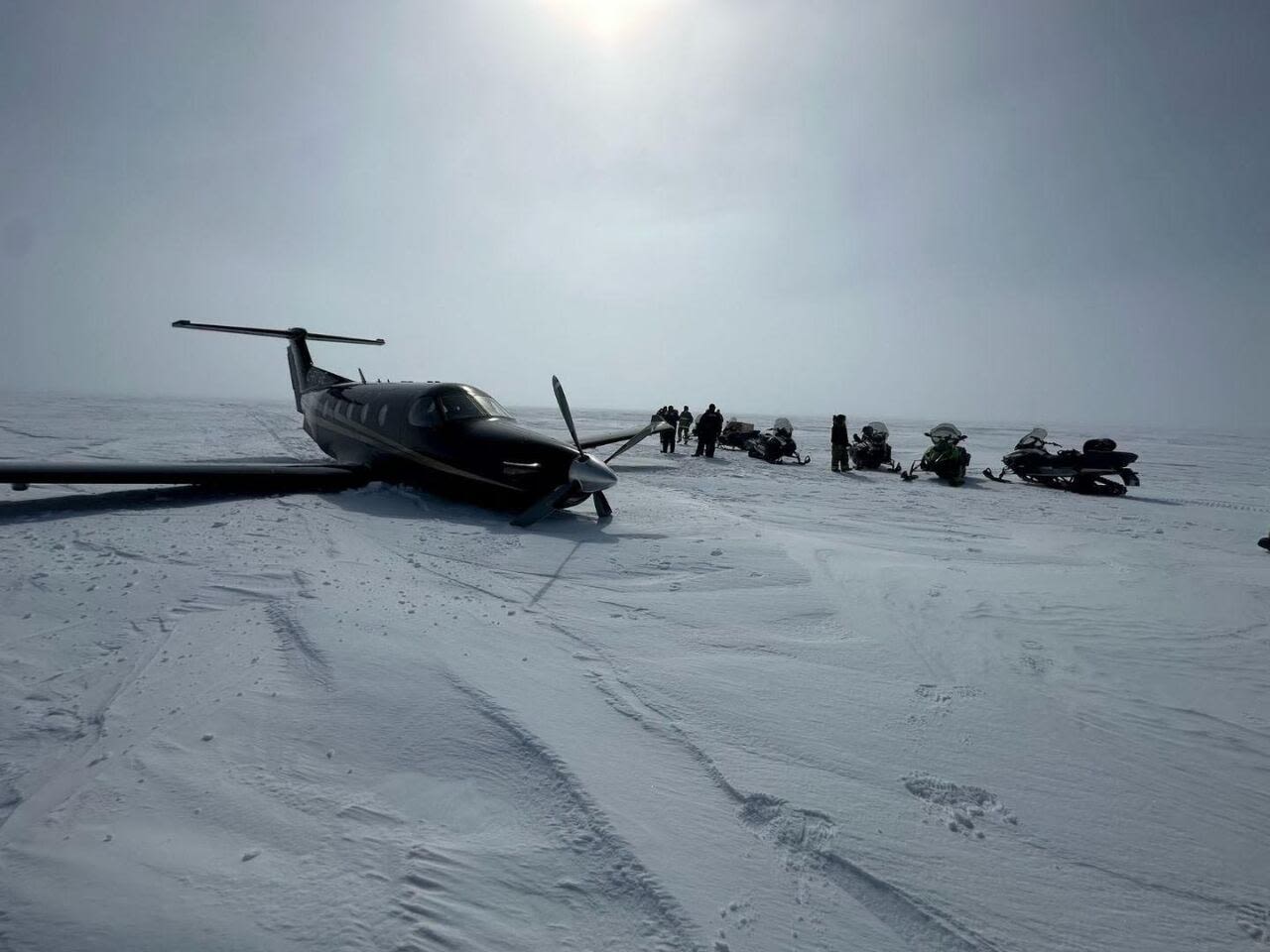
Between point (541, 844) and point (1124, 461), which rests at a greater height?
point (1124, 461)

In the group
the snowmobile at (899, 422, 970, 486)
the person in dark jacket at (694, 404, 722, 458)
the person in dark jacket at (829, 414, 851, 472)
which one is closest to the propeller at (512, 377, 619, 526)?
the snowmobile at (899, 422, 970, 486)

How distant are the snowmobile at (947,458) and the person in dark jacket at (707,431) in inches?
246

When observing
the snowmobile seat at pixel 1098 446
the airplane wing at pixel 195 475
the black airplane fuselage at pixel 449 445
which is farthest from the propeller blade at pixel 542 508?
the snowmobile seat at pixel 1098 446

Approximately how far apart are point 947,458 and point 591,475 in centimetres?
1085

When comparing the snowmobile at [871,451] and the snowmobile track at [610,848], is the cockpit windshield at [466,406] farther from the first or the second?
the snowmobile at [871,451]

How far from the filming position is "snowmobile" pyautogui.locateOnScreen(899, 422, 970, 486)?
559 inches

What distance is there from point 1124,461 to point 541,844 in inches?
637

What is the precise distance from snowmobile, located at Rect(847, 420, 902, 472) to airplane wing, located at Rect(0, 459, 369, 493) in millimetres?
14142

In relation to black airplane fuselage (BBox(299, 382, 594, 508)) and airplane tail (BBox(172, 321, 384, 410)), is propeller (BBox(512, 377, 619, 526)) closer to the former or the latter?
black airplane fuselage (BBox(299, 382, 594, 508))

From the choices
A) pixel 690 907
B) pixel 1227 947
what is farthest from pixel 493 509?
pixel 1227 947

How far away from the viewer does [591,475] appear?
A: 8.00 m

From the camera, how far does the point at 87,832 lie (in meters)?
2.11

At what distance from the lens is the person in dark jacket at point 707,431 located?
19.2 meters

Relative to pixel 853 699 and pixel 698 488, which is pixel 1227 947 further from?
pixel 698 488
